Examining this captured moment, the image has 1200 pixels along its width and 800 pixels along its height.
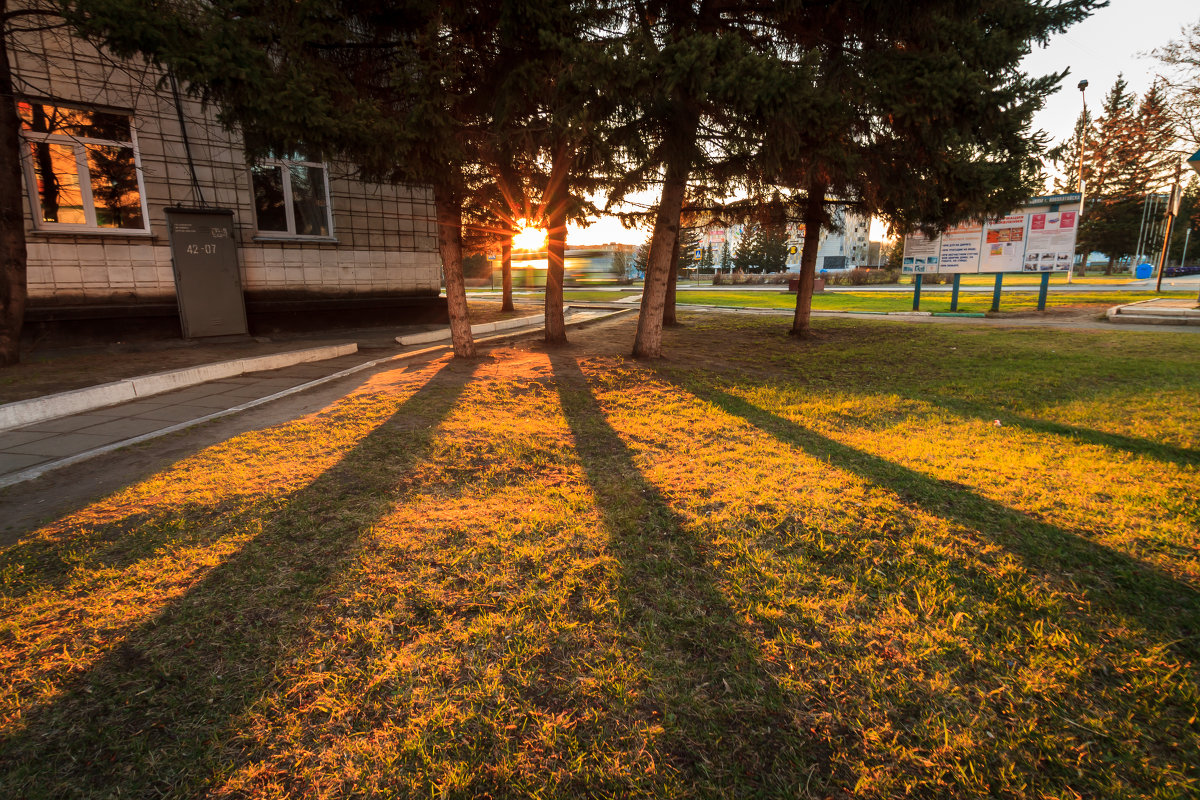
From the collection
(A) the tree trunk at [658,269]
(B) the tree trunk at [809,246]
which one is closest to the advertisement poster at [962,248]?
(B) the tree trunk at [809,246]

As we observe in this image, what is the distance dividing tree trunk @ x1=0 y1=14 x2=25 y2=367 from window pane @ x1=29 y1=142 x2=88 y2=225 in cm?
267

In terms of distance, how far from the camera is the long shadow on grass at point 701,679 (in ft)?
5.72

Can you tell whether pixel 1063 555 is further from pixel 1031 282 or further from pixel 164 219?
pixel 1031 282

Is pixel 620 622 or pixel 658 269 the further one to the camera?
pixel 658 269

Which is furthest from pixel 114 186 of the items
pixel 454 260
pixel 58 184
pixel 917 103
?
pixel 917 103

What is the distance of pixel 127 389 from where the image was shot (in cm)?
656

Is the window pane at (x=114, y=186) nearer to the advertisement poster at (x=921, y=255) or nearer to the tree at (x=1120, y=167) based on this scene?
the advertisement poster at (x=921, y=255)

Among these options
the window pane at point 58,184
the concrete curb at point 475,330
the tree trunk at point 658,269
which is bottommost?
the concrete curb at point 475,330

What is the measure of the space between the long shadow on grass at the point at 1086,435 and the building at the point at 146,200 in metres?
9.89

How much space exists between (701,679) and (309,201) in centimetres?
1410

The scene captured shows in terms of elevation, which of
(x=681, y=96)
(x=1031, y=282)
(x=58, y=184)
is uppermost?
(x=681, y=96)

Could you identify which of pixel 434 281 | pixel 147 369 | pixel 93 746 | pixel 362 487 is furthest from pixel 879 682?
pixel 434 281

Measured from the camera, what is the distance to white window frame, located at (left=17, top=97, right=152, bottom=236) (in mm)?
9539

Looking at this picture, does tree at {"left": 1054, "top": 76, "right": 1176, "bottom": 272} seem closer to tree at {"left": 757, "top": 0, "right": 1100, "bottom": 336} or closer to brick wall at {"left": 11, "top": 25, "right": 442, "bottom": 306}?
tree at {"left": 757, "top": 0, "right": 1100, "bottom": 336}
